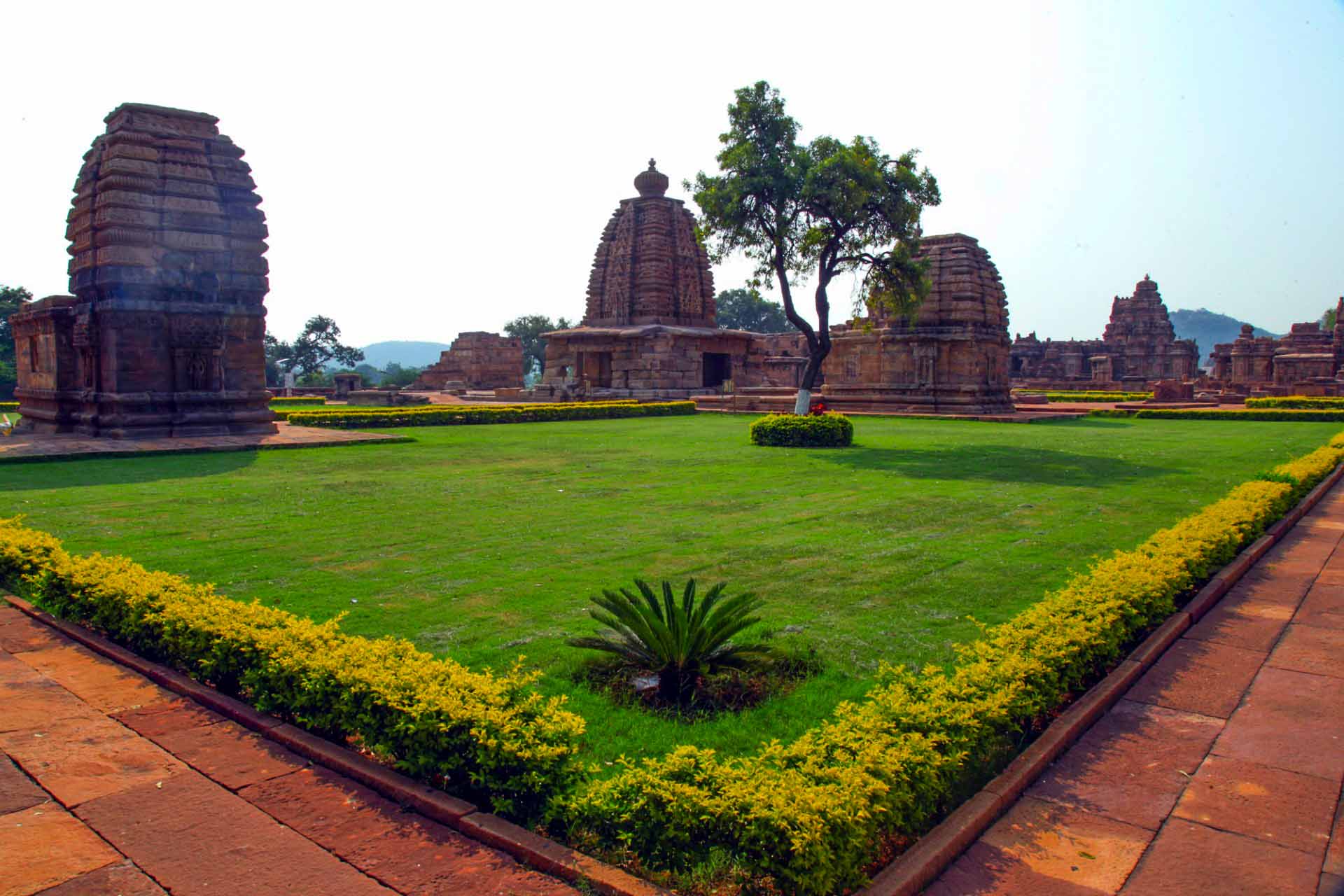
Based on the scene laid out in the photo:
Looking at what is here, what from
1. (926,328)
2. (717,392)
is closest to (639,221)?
(717,392)

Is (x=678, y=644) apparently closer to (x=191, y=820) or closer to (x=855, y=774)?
(x=855, y=774)

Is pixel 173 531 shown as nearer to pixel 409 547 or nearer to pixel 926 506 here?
pixel 409 547

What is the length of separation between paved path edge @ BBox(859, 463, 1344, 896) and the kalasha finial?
32.8 metres

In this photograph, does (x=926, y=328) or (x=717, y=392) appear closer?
(x=926, y=328)

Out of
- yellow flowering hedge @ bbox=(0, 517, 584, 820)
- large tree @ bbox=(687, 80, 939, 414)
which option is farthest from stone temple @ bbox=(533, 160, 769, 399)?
yellow flowering hedge @ bbox=(0, 517, 584, 820)

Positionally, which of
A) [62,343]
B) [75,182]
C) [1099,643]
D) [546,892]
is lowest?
[546,892]

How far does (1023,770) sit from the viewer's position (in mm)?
3648

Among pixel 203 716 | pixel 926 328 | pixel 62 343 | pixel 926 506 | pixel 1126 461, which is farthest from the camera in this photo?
pixel 926 328

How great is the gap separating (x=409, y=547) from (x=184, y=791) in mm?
3987

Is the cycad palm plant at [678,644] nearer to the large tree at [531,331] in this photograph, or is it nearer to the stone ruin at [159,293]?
the stone ruin at [159,293]

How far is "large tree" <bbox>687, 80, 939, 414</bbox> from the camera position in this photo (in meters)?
17.3

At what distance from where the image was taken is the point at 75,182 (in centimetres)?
1798

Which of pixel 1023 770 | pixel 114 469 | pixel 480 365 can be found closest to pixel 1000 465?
pixel 1023 770

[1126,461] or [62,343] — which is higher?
[62,343]
